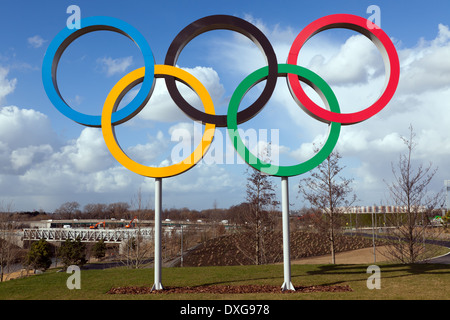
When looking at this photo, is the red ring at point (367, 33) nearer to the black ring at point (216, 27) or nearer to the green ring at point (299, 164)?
the green ring at point (299, 164)

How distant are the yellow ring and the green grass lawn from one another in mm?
3652

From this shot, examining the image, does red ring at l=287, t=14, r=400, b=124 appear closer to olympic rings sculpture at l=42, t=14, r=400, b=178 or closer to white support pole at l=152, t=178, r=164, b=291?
olympic rings sculpture at l=42, t=14, r=400, b=178

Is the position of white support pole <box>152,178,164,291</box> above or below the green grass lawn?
above

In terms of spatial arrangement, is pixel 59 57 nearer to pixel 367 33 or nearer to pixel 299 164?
pixel 299 164

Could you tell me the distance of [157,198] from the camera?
10469 millimetres

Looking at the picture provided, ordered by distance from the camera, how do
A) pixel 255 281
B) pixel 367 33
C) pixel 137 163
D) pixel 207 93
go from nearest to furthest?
pixel 137 163 < pixel 207 93 < pixel 367 33 < pixel 255 281

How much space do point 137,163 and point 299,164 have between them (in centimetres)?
497

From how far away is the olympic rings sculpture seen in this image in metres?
10.3

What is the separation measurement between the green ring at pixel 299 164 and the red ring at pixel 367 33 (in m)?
0.26

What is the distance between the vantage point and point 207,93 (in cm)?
1054

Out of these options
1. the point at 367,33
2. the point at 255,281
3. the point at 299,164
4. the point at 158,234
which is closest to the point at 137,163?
the point at 158,234

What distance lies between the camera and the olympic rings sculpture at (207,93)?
405 inches

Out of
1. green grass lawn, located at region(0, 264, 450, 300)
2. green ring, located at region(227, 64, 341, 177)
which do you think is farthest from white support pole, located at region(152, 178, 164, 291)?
green ring, located at region(227, 64, 341, 177)

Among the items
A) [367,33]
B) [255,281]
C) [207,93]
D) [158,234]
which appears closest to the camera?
[158,234]
